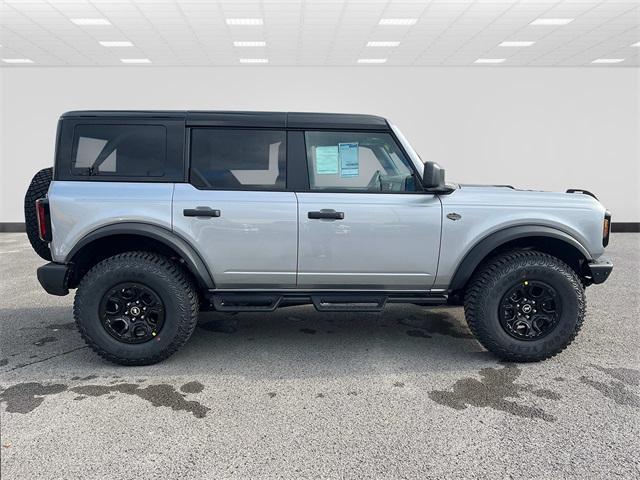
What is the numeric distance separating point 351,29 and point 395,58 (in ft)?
7.77

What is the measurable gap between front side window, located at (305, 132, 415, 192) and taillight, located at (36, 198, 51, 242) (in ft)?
6.48

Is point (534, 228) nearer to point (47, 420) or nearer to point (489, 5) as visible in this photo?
point (47, 420)

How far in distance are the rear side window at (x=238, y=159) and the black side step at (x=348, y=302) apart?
94cm

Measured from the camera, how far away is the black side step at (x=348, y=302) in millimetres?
3195

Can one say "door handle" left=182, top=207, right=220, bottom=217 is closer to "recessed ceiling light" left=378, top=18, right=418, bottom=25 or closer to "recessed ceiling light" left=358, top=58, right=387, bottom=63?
"recessed ceiling light" left=378, top=18, right=418, bottom=25

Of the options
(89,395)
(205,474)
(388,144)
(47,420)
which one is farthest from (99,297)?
(388,144)

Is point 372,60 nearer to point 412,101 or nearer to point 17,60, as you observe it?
point 412,101

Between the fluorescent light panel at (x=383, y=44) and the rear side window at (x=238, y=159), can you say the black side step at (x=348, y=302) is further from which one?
the fluorescent light panel at (x=383, y=44)

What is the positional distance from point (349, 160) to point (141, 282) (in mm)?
1836

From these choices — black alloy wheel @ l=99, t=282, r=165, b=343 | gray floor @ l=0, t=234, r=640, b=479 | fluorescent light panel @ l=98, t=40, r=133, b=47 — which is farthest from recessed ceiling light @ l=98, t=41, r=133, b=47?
black alloy wheel @ l=99, t=282, r=165, b=343

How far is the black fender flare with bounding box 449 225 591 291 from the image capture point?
3125 millimetres

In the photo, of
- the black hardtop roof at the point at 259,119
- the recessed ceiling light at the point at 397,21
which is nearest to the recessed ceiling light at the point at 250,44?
the recessed ceiling light at the point at 397,21

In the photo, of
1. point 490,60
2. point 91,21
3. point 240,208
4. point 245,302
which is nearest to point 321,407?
point 245,302

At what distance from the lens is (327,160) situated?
326cm
